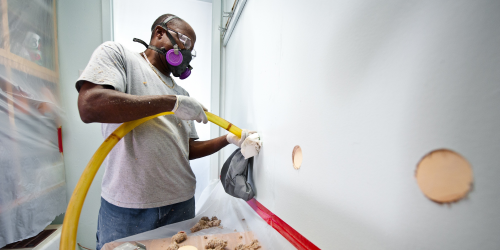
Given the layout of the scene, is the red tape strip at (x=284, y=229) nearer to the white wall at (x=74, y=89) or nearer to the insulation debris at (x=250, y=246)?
the insulation debris at (x=250, y=246)

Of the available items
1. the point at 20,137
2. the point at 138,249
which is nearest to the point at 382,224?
the point at 138,249

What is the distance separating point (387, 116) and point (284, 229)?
0.47 m

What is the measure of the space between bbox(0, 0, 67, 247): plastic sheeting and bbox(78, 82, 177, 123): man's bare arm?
0.86 metres

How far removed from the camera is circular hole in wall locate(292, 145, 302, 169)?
0.54m

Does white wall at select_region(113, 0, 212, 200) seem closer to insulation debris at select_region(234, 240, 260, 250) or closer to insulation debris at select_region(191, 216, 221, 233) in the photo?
insulation debris at select_region(191, 216, 221, 233)

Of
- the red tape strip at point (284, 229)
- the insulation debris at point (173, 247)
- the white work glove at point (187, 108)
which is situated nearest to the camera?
the red tape strip at point (284, 229)

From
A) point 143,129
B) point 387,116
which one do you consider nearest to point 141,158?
point 143,129

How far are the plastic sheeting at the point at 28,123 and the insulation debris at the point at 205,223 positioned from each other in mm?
1096

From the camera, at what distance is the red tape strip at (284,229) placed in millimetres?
514

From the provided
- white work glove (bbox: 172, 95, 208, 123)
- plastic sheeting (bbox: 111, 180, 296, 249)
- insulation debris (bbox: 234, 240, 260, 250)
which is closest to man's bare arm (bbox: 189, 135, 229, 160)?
plastic sheeting (bbox: 111, 180, 296, 249)

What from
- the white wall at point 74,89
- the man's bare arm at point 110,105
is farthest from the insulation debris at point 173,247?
the white wall at point 74,89

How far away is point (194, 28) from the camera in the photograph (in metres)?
1.77

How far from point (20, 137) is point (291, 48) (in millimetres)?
1614

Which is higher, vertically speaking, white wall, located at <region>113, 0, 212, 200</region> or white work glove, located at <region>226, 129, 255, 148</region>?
white wall, located at <region>113, 0, 212, 200</region>
